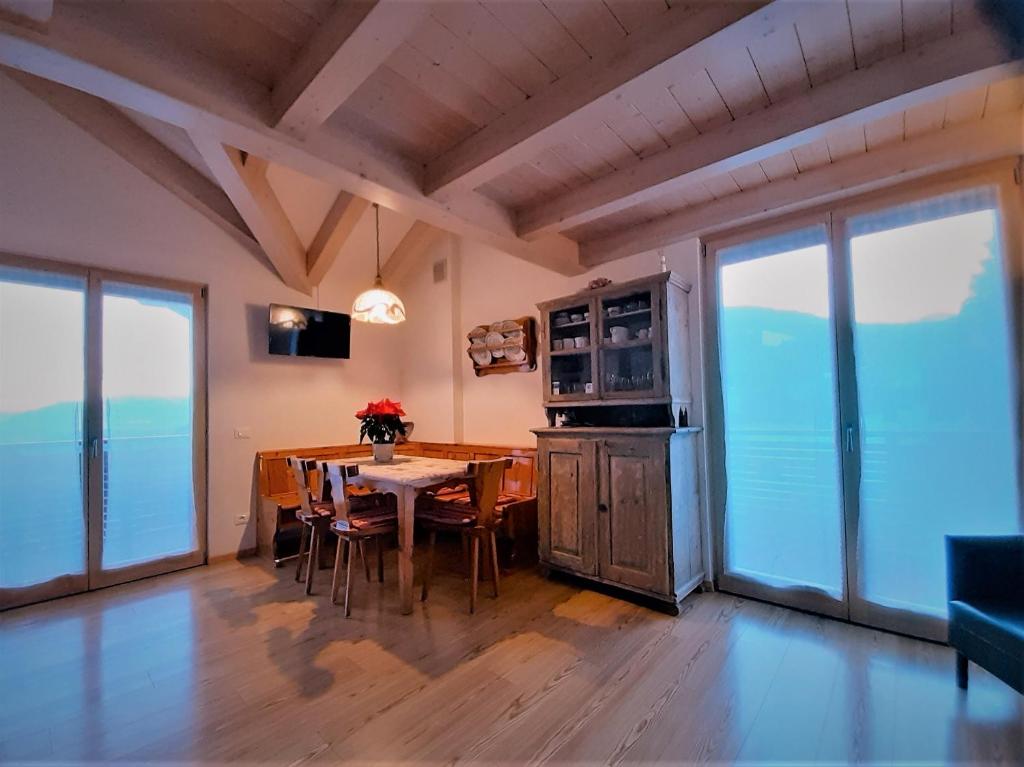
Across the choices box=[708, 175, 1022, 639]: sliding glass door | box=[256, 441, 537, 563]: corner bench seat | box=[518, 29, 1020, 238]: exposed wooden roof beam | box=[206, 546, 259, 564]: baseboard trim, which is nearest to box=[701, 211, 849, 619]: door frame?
box=[708, 175, 1022, 639]: sliding glass door

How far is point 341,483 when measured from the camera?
285 centimetres

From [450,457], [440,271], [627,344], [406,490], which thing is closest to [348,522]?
[406,490]

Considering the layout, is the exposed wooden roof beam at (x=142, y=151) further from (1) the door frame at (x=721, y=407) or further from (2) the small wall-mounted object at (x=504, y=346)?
(1) the door frame at (x=721, y=407)

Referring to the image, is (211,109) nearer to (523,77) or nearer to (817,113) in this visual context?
(523,77)

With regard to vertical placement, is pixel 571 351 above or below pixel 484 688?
above

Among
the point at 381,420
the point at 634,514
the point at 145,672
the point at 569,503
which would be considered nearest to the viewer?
the point at 145,672

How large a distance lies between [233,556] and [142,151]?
11.3 ft

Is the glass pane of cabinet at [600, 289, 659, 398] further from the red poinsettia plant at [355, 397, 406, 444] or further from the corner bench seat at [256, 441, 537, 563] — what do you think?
the red poinsettia plant at [355, 397, 406, 444]

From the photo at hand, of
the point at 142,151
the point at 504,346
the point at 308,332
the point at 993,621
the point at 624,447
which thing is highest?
the point at 142,151

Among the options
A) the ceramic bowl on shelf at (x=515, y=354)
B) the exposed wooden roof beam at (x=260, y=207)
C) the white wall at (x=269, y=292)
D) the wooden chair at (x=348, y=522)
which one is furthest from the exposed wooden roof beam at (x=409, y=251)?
the wooden chair at (x=348, y=522)

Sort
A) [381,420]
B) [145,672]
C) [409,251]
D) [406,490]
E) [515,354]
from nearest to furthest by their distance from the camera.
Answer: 1. [145,672]
2. [406,490]
3. [381,420]
4. [515,354]
5. [409,251]

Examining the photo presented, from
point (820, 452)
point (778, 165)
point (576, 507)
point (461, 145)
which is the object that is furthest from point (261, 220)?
point (820, 452)

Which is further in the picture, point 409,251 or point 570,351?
point 409,251

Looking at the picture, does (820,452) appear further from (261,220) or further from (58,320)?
(58,320)
